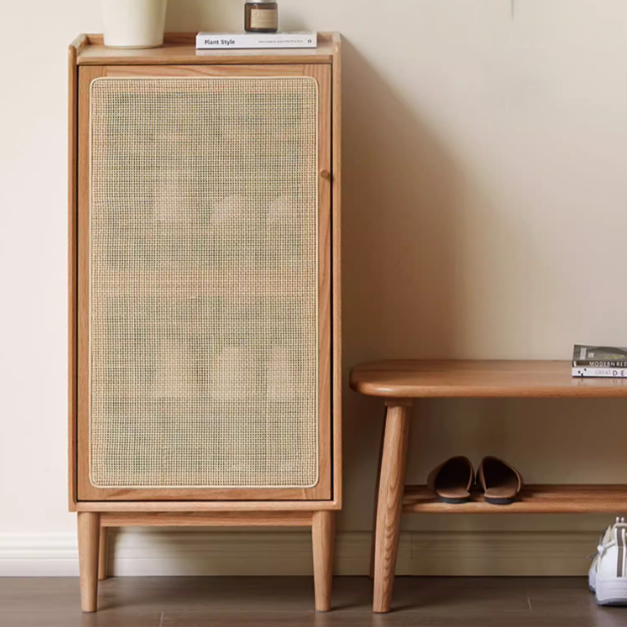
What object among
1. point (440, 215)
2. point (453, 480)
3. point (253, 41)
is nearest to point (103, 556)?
point (453, 480)

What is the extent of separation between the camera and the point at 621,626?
201cm

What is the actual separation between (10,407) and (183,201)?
78 cm

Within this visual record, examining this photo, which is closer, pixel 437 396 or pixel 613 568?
pixel 437 396

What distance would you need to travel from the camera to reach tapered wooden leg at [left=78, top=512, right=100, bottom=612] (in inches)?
79.0

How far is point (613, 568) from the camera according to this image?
210cm

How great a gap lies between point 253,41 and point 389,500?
1086mm

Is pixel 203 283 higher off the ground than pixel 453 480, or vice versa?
pixel 203 283

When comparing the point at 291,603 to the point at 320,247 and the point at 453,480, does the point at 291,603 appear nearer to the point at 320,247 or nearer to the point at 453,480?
the point at 453,480

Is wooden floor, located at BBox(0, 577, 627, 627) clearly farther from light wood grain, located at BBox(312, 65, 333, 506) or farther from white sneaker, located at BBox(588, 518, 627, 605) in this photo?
light wood grain, located at BBox(312, 65, 333, 506)

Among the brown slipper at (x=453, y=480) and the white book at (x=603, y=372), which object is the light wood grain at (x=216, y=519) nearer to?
the brown slipper at (x=453, y=480)

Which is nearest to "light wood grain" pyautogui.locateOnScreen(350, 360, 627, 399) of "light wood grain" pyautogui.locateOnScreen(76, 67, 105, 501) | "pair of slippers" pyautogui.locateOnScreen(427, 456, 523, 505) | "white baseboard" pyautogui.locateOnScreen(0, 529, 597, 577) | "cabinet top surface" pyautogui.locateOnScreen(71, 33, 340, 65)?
"pair of slippers" pyautogui.locateOnScreen(427, 456, 523, 505)

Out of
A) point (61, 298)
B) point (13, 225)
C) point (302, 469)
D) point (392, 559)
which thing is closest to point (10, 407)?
point (61, 298)

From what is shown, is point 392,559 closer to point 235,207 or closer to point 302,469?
point 302,469

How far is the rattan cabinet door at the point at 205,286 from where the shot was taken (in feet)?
6.37
